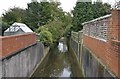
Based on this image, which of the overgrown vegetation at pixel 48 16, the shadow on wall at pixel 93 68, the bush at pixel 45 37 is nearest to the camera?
the shadow on wall at pixel 93 68

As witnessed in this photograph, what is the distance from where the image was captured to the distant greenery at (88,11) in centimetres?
2934

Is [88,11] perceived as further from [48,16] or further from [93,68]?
[93,68]

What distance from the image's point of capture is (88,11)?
1206 inches

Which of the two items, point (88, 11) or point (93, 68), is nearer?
point (93, 68)

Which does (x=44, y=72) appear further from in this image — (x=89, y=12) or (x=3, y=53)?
(x=89, y=12)

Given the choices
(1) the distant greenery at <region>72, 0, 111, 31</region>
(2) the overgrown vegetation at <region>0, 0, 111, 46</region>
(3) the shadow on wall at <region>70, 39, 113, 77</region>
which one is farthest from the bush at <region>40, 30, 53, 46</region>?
(3) the shadow on wall at <region>70, 39, 113, 77</region>

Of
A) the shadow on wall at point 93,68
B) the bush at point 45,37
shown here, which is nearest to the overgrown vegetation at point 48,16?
the bush at point 45,37

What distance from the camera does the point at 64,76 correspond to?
55.8ft

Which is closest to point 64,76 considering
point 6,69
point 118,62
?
point 6,69

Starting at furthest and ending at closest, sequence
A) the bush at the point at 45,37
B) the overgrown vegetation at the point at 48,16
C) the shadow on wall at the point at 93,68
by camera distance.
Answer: the overgrown vegetation at the point at 48,16
the bush at the point at 45,37
the shadow on wall at the point at 93,68

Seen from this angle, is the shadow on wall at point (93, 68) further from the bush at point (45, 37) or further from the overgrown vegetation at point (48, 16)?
the overgrown vegetation at point (48, 16)

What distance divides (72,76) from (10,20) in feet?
64.6

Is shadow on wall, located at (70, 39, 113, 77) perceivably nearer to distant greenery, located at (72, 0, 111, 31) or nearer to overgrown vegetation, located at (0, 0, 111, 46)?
distant greenery, located at (72, 0, 111, 31)

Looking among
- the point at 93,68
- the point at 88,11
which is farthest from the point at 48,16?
the point at 93,68
